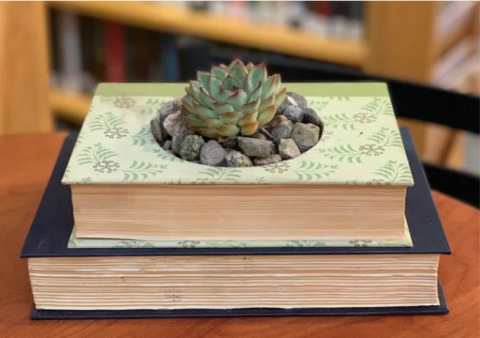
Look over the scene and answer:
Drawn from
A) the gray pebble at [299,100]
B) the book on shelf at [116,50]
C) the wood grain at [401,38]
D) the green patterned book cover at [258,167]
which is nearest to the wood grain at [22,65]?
the book on shelf at [116,50]

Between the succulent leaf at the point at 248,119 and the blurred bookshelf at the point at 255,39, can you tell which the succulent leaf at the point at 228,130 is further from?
the blurred bookshelf at the point at 255,39

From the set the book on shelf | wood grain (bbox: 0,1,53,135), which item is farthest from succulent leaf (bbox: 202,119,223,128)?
the book on shelf

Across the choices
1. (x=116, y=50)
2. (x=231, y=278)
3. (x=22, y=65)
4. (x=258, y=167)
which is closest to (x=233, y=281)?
(x=231, y=278)

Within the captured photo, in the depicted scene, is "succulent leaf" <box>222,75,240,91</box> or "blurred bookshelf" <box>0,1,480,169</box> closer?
"succulent leaf" <box>222,75,240,91</box>

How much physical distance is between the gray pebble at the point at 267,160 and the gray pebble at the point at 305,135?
0.11 feet

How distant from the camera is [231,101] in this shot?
66 cm

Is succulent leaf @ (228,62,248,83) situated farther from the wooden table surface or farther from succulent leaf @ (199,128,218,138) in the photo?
the wooden table surface

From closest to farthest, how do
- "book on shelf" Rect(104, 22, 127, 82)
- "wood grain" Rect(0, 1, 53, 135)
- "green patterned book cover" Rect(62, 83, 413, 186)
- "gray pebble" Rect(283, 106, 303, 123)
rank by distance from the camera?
"green patterned book cover" Rect(62, 83, 413, 186), "gray pebble" Rect(283, 106, 303, 123), "wood grain" Rect(0, 1, 53, 135), "book on shelf" Rect(104, 22, 127, 82)

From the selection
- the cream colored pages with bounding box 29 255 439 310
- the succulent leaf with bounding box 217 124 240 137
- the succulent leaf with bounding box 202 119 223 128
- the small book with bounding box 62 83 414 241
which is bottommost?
the cream colored pages with bounding box 29 255 439 310

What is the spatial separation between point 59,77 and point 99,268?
1553mm

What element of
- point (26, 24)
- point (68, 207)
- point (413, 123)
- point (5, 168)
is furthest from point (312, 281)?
point (26, 24)

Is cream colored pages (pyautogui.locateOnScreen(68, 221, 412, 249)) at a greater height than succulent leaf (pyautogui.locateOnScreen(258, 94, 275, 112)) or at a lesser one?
lesser

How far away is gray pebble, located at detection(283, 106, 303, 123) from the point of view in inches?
28.9

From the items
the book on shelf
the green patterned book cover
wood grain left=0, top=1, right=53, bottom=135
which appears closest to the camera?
the green patterned book cover
